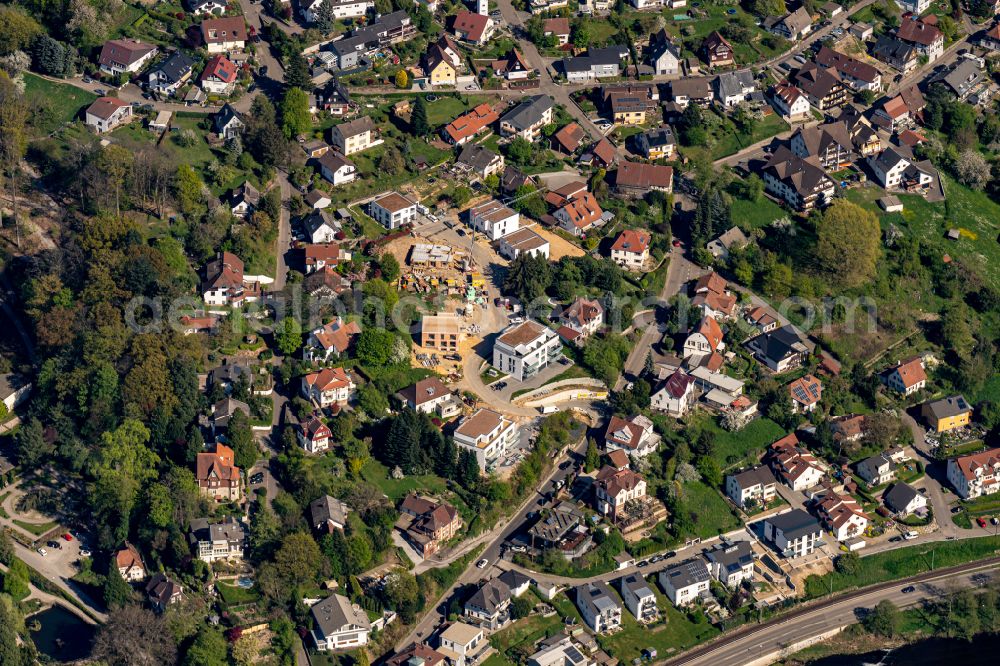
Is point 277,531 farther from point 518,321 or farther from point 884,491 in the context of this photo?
point 884,491

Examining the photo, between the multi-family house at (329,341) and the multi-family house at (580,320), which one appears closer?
the multi-family house at (329,341)

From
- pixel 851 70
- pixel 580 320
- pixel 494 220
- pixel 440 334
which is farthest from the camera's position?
pixel 851 70

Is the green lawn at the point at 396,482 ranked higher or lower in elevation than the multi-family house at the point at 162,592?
higher

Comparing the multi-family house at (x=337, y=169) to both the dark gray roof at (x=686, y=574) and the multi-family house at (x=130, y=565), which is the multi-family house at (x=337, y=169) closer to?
the multi-family house at (x=130, y=565)

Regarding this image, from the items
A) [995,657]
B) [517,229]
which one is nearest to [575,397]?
[517,229]

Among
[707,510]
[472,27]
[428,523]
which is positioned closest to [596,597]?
[428,523]

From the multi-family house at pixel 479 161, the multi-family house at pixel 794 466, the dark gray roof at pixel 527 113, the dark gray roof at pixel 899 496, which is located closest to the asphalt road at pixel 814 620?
the dark gray roof at pixel 899 496

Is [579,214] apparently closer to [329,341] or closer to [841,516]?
[329,341]
